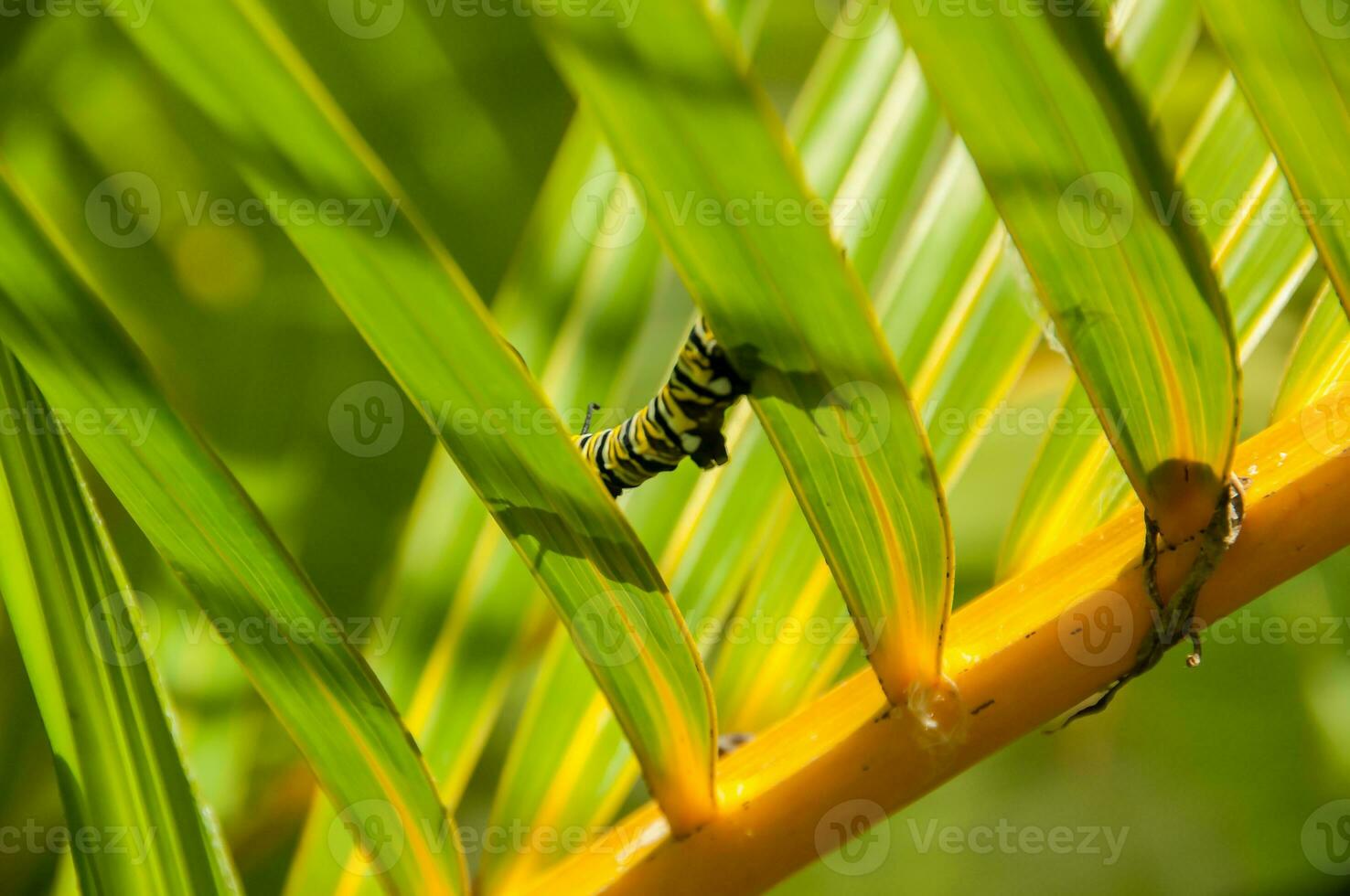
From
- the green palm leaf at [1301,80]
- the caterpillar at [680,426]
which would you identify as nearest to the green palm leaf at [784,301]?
the caterpillar at [680,426]

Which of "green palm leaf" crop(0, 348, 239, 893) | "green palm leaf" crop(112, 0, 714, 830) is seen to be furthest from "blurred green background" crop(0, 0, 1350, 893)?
"green palm leaf" crop(112, 0, 714, 830)

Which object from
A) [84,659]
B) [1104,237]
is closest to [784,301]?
[1104,237]

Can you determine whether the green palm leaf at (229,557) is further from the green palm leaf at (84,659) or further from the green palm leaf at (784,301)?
the green palm leaf at (784,301)

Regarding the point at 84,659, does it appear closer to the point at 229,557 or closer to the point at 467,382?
the point at 229,557

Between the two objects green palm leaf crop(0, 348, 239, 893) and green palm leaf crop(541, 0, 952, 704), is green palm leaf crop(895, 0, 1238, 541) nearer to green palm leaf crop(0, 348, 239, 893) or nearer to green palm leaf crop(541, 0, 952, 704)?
green palm leaf crop(541, 0, 952, 704)

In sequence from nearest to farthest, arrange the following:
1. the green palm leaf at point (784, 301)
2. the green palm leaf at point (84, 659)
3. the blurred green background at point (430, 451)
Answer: the green palm leaf at point (784, 301)
the green palm leaf at point (84, 659)
the blurred green background at point (430, 451)
